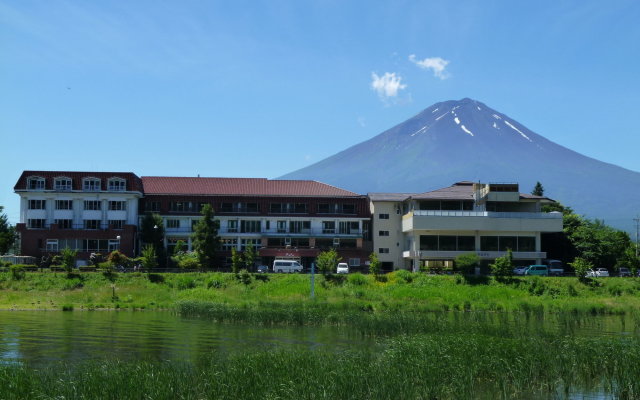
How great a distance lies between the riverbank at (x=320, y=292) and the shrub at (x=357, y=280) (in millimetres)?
80

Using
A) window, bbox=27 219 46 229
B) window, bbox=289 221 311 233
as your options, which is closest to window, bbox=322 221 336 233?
window, bbox=289 221 311 233

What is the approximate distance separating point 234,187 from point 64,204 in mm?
17722

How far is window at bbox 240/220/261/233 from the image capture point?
71938 millimetres

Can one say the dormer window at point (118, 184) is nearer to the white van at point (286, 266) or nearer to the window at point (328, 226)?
the white van at point (286, 266)

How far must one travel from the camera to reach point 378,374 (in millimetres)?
17750

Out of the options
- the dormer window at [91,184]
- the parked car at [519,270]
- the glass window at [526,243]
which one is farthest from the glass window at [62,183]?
the glass window at [526,243]

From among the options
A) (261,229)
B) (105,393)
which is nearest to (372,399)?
(105,393)

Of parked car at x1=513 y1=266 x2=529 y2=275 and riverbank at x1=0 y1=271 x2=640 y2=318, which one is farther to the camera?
parked car at x1=513 y1=266 x2=529 y2=275

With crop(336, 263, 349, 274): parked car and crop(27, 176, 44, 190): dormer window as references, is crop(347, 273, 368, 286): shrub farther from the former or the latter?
crop(27, 176, 44, 190): dormer window

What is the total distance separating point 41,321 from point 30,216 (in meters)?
34.8

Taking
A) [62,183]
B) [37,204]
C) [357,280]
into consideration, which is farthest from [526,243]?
[37,204]

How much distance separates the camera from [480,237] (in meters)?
63.8

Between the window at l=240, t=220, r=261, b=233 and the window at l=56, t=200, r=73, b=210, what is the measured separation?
17567mm

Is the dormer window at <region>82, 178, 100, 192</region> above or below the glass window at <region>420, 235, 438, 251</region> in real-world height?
above
